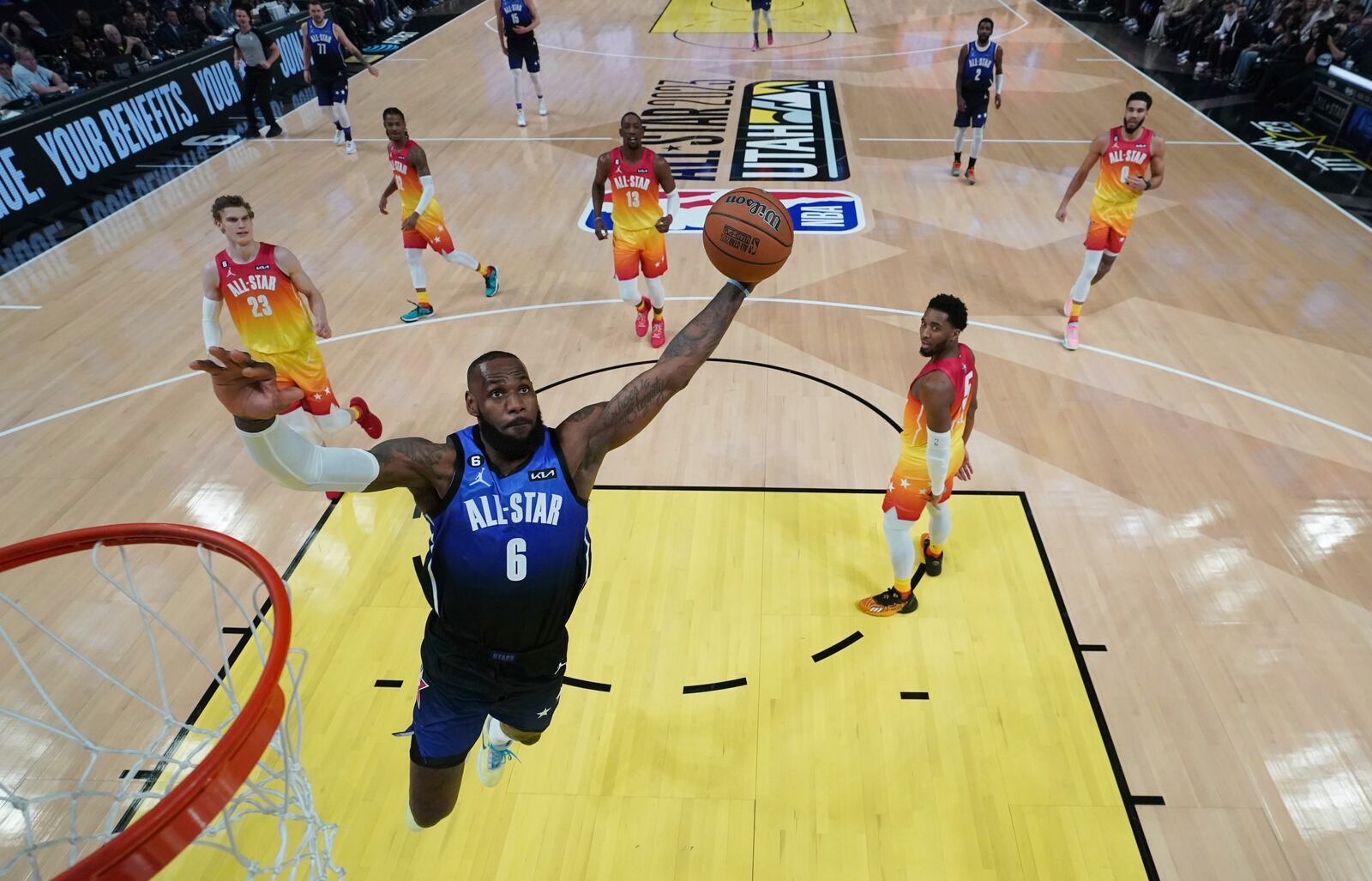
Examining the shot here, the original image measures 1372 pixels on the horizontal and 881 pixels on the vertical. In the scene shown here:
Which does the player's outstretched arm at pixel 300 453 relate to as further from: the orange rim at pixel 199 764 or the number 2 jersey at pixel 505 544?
the orange rim at pixel 199 764

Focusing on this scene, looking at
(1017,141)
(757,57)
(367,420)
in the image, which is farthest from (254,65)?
(1017,141)

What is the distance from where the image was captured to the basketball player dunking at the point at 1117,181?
6586 mm

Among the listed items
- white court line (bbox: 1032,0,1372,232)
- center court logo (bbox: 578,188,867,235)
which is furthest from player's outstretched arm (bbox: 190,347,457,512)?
white court line (bbox: 1032,0,1372,232)

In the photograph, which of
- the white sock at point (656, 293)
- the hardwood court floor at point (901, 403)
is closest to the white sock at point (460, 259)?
the hardwood court floor at point (901, 403)

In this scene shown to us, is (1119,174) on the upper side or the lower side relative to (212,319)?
lower

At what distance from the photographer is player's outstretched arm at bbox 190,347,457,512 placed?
2.10 meters

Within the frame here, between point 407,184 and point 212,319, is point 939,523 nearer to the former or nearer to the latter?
point 212,319

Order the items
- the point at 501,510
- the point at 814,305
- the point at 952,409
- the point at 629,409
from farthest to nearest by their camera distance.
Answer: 1. the point at 814,305
2. the point at 952,409
3. the point at 629,409
4. the point at 501,510

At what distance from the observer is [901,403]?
6641 millimetres

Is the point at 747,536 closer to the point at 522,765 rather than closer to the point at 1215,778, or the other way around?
the point at 522,765

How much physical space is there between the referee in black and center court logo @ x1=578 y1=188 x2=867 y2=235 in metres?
6.18

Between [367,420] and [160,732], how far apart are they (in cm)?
243

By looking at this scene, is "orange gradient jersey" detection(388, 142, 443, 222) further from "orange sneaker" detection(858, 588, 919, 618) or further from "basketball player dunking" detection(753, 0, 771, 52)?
"basketball player dunking" detection(753, 0, 771, 52)

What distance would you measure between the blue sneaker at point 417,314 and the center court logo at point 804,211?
95.5 inches
